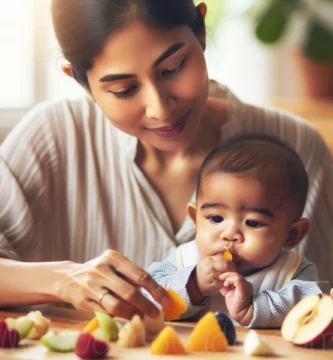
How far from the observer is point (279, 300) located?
4.14 feet

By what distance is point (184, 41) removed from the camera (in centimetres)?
143

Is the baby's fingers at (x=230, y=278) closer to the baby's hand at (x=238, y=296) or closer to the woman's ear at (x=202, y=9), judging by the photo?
the baby's hand at (x=238, y=296)

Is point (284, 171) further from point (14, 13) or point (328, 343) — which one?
point (14, 13)

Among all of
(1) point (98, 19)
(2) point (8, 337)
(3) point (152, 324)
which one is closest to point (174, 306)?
(3) point (152, 324)

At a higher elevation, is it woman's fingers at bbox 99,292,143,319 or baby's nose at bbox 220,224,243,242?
baby's nose at bbox 220,224,243,242

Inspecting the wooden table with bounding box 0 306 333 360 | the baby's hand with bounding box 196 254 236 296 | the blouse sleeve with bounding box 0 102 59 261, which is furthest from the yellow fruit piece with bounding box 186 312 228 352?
the blouse sleeve with bounding box 0 102 59 261

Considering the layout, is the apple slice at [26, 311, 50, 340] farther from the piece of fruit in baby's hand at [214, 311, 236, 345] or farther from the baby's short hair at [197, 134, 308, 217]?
the baby's short hair at [197, 134, 308, 217]

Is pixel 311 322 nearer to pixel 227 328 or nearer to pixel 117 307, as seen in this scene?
pixel 227 328

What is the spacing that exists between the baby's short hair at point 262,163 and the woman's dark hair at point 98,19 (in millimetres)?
251

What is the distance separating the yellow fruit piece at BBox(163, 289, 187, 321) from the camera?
1183 millimetres

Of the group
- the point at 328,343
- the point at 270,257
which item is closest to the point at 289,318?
the point at 328,343

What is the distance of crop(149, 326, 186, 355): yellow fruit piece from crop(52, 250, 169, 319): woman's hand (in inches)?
5.2

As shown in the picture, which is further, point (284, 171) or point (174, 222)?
point (174, 222)

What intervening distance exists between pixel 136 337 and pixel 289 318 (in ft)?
0.75
